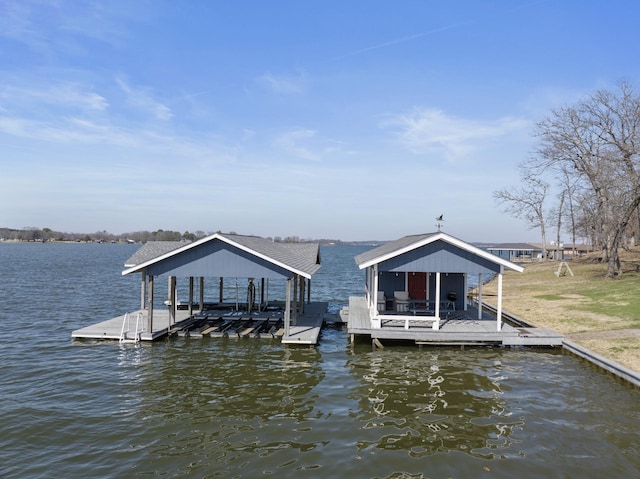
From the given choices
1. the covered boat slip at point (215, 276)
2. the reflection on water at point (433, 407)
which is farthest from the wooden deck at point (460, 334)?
the covered boat slip at point (215, 276)

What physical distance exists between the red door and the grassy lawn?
5273 millimetres

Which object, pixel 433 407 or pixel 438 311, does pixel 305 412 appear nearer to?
pixel 433 407

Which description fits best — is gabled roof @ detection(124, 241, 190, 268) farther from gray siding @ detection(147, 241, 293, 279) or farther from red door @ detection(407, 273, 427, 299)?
red door @ detection(407, 273, 427, 299)

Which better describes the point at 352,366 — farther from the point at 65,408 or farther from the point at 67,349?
the point at 67,349

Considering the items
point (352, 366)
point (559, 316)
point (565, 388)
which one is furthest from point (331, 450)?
point (559, 316)

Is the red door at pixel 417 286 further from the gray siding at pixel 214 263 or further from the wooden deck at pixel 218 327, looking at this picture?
the gray siding at pixel 214 263

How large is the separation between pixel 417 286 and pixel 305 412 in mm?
12527

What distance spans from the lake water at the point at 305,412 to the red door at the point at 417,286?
5.25 meters

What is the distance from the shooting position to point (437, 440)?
402 inches

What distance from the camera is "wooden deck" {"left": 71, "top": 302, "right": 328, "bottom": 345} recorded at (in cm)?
1894

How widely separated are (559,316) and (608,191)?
78.8 feet

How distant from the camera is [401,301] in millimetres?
20750

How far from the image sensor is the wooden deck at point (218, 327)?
746 inches

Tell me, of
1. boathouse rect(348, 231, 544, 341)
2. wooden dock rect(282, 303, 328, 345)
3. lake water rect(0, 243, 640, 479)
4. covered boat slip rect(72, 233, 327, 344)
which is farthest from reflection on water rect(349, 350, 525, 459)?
covered boat slip rect(72, 233, 327, 344)
